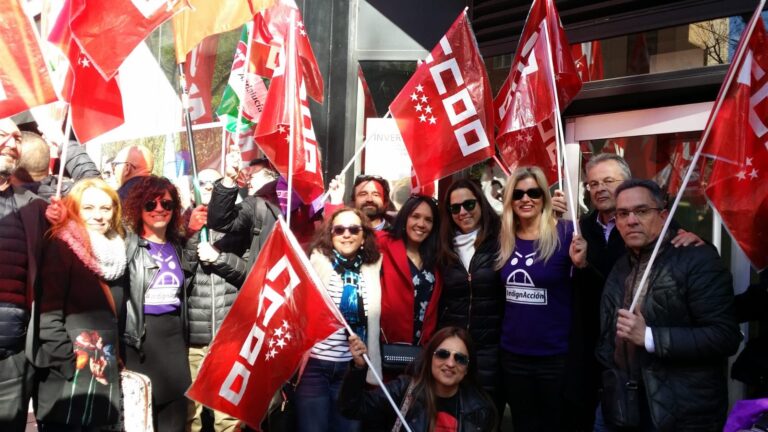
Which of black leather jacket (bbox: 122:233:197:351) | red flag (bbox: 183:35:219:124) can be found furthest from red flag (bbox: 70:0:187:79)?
red flag (bbox: 183:35:219:124)

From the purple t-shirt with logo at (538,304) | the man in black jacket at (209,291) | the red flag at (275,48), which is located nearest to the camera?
the purple t-shirt with logo at (538,304)

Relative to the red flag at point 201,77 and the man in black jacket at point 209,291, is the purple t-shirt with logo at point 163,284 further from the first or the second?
the red flag at point 201,77

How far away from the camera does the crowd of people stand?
14.4ft

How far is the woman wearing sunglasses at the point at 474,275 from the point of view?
5621 mm

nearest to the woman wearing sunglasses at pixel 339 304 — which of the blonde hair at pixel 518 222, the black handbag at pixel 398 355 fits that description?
the black handbag at pixel 398 355

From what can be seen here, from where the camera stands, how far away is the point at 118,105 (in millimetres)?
5812

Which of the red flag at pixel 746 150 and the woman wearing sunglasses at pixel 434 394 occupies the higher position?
the red flag at pixel 746 150

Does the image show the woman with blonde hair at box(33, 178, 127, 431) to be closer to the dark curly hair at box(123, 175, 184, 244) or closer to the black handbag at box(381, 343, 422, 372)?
the dark curly hair at box(123, 175, 184, 244)

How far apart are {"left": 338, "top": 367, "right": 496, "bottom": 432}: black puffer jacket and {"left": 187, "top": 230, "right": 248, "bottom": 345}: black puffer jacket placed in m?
1.83

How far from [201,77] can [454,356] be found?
5.86 m

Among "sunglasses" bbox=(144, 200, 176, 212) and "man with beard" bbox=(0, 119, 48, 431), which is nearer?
"man with beard" bbox=(0, 119, 48, 431)

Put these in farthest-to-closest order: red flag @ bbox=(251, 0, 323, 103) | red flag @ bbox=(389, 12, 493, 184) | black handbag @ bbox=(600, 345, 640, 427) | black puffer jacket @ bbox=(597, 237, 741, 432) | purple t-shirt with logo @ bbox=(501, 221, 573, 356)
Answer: red flag @ bbox=(251, 0, 323, 103), red flag @ bbox=(389, 12, 493, 184), purple t-shirt with logo @ bbox=(501, 221, 573, 356), black handbag @ bbox=(600, 345, 640, 427), black puffer jacket @ bbox=(597, 237, 741, 432)

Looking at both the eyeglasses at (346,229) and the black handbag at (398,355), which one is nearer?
the black handbag at (398,355)

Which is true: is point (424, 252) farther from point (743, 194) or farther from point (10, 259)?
point (10, 259)
